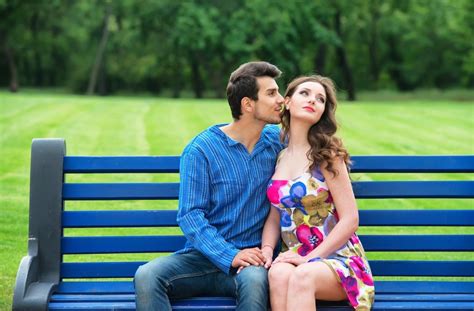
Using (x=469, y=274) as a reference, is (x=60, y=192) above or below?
above

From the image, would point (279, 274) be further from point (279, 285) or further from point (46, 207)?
point (46, 207)

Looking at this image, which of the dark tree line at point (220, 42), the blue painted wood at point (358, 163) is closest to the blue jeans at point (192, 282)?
the blue painted wood at point (358, 163)

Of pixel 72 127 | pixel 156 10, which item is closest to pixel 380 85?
pixel 156 10

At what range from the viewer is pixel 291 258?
12.4 feet

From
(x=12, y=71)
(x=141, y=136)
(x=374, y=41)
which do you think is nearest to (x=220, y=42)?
(x=374, y=41)

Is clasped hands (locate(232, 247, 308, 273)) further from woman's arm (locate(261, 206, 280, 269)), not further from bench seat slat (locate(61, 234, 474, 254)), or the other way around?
bench seat slat (locate(61, 234, 474, 254))

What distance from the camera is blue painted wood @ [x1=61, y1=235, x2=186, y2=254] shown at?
13.8 feet

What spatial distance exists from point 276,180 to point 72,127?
1363 cm

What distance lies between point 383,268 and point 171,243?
1079 millimetres

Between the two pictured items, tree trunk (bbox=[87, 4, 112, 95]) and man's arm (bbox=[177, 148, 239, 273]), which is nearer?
man's arm (bbox=[177, 148, 239, 273])

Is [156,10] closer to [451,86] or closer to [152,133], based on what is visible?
[451,86]

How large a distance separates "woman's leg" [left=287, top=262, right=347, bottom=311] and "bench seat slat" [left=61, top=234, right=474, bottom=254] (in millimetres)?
638

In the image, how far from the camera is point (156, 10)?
142ft

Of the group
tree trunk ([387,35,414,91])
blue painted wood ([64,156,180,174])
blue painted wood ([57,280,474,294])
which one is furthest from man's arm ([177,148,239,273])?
tree trunk ([387,35,414,91])
